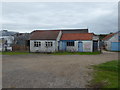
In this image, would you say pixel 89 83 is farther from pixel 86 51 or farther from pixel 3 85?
pixel 86 51

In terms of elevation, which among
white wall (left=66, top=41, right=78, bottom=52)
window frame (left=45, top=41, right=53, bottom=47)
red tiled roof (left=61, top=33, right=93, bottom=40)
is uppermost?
red tiled roof (left=61, top=33, right=93, bottom=40)

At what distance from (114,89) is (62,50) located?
22904 mm

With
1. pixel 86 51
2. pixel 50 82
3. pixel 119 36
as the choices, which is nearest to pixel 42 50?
pixel 86 51

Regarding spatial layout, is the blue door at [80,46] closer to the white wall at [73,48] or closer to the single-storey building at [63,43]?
the single-storey building at [63,43]

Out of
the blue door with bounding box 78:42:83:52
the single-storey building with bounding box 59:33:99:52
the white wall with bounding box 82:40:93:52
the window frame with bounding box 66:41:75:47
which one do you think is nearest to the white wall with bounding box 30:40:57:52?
the single-storey building with bounding box 59:33:99:52

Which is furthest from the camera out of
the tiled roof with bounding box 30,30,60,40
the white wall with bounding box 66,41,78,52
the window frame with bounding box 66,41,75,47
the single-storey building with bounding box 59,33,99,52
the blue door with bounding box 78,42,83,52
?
the window frame with bounding box 66,41,75,47

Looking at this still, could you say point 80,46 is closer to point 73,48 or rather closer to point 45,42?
point 73,48

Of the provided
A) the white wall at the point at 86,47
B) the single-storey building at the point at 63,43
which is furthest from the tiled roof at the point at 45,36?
the white wall at the point at 86,47

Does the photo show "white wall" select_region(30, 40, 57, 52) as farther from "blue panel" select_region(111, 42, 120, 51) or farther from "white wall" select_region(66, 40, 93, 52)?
"blue panel" select_region(111, 42, 120, 51)

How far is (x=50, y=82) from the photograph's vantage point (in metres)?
7.59

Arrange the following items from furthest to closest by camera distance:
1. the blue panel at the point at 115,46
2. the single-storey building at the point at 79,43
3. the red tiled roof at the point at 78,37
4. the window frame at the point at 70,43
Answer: the blue panel at the point at 115,46 → the window frame at the point at 70,43 → the red tiled roof at the point at 78,37 → the single-storey building at the point at 79,43

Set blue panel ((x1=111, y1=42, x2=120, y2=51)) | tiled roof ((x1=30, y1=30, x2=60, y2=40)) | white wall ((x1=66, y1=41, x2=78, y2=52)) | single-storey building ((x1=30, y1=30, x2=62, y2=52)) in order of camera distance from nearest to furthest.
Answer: single-storey building ((x1=30, y1=30, x2=62, y2=52)), white wall ((x1=66, y1=41, x2=78, y2=52)), tiled roof ((x1=30, y1=30, x2=60, y2=40)), blue panel ((x1=111, y1=42, x2=120, y2=51))

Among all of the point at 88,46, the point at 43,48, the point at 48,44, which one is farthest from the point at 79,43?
the point at 43,48

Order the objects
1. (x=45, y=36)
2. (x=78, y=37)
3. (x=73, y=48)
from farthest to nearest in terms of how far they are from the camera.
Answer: (x=45, y=36), (x=78, y=37), (x=73, y=48)
